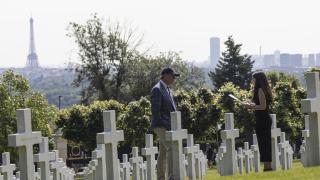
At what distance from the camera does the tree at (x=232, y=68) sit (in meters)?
94.8

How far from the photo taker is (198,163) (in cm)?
2652

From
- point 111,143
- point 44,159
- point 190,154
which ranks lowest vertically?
point 190,154

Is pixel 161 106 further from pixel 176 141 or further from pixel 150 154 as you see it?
pixel 150 154

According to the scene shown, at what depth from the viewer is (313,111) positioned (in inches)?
599

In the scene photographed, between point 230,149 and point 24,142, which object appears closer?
point 24,142

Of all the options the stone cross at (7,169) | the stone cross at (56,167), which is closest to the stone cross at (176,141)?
the stone cross at (56,167)

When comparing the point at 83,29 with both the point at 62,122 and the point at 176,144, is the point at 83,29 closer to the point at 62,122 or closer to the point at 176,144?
the point at 62,122

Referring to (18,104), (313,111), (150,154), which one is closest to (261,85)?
(313,111)

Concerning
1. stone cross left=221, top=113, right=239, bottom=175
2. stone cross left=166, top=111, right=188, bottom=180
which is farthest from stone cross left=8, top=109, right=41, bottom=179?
stone cross left=221, top=113, right=239, bottom=175

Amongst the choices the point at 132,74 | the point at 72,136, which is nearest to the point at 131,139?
the point at 72,136

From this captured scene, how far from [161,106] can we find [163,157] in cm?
95

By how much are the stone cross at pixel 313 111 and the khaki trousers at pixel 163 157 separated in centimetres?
228

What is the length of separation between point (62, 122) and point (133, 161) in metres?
30.9

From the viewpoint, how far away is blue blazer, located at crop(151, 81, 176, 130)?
49.3ft
